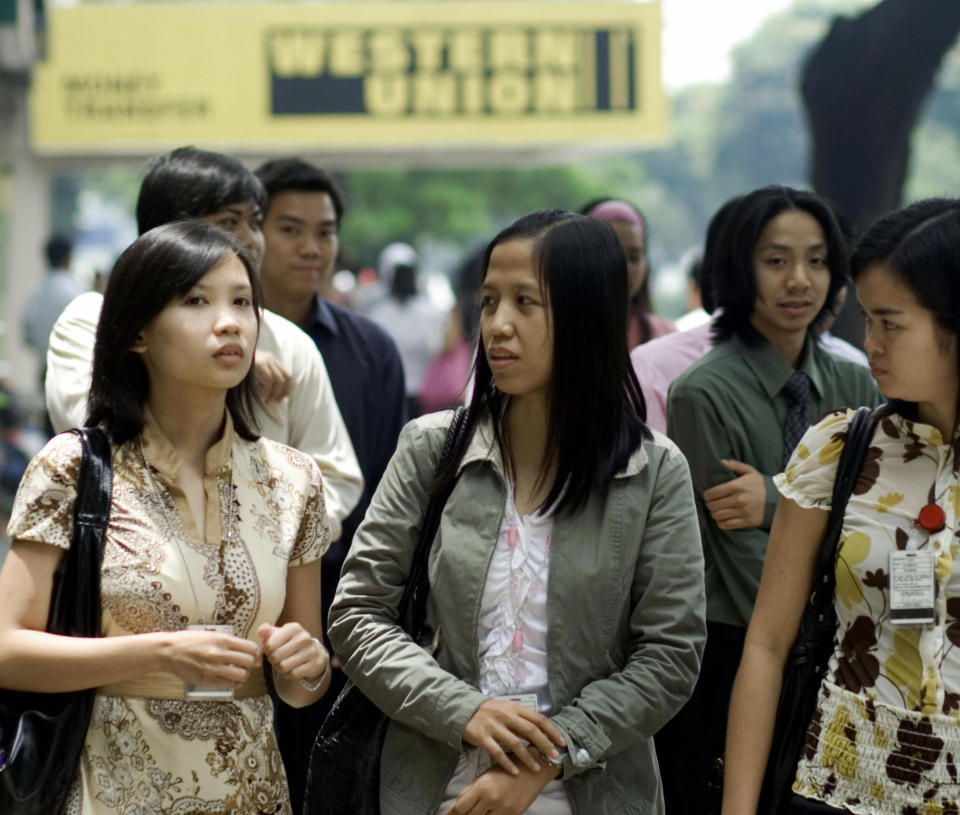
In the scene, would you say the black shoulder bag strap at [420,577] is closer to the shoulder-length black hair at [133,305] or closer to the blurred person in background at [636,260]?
the shoulder-length black hair at [133,305]

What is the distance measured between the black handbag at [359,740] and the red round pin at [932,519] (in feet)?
3.06

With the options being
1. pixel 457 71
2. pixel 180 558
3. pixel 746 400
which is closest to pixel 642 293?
pixel 746 400

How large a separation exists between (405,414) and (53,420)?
154 centimetres

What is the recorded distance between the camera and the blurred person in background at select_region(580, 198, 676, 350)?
5828 mm

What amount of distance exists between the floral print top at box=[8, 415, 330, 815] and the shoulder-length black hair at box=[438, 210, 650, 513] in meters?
0.46

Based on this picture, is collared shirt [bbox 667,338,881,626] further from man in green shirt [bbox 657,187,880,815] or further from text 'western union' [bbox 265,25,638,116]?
text 'western union' [bbox 265,25,638,116]

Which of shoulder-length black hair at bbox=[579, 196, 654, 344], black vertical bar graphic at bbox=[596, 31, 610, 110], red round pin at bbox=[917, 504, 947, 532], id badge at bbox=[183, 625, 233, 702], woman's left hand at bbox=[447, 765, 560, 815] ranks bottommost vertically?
woman's left hand at bbox=[447, 765, 560, 815]

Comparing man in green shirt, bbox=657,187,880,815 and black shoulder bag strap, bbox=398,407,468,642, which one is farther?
man in green shirt, bbox=657,187,880,815

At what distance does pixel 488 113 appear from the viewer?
56.7 ft

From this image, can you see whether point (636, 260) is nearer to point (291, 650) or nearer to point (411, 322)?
point (291, 650)

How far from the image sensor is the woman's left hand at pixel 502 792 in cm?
276

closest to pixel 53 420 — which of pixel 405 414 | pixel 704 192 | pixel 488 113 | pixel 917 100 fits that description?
pixel 405 414

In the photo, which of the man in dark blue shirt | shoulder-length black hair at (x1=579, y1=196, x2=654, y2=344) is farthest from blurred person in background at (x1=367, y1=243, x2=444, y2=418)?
the man in dark blue shirt

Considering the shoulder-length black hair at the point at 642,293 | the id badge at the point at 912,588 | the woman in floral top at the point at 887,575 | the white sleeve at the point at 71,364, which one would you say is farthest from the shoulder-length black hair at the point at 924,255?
the shoulder-length black hair at the point at 642,293
